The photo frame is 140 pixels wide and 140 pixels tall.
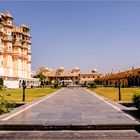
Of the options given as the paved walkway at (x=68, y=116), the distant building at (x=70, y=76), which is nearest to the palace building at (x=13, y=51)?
the paved walkway at (x=68, y=116)

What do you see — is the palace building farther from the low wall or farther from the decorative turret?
the decorative turret

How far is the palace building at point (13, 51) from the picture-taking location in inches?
2638

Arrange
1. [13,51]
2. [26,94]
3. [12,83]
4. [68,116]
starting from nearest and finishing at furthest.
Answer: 1. [68,116]
2. [26,94]
3. [12,83]
4. [13,51]

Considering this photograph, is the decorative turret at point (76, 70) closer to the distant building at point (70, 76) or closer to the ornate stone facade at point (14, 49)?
the distant building at point (70, 76)

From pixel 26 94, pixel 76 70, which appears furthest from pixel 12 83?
pixel 76 70

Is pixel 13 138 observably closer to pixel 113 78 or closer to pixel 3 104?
pixel 3 104

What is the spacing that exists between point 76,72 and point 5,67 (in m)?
76.5

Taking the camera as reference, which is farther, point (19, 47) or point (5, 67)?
point (19, 47)

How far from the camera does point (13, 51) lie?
259 feet

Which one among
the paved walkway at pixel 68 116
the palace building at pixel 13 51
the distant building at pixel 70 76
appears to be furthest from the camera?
the distant building at pixel 70 76

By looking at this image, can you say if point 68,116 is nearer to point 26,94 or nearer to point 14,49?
point 26,94

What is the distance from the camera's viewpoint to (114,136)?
25.2 feet

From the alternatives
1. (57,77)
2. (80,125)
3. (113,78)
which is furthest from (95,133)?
(57,77)

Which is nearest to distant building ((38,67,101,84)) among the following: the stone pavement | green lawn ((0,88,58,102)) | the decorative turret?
the decorative turret
